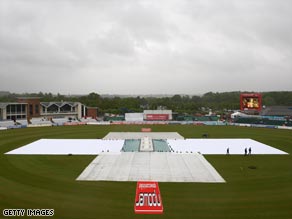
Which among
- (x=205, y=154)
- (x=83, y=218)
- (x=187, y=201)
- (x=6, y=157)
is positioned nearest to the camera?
(x=83, y=218)

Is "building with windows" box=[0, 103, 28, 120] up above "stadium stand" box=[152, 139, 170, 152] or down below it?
above

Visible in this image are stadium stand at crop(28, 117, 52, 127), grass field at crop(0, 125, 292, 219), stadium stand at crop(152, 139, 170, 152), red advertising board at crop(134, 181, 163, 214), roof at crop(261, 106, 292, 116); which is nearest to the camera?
grass field at crop(0, 125, 292, 219)

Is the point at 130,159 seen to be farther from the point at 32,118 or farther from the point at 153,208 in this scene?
the point at 32,118

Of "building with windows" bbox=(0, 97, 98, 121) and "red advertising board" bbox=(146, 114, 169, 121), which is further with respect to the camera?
"red advertising board" bbox=(146, 114, 169, 121)

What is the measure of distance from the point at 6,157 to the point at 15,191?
48.0 ft

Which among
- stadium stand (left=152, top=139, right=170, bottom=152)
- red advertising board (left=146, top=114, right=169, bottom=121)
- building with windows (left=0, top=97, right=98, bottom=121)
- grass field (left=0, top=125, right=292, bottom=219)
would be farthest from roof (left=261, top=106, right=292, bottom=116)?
grass field (left=0, top=125, right=292, bottom=219)

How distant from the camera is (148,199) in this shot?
19734 millimetres

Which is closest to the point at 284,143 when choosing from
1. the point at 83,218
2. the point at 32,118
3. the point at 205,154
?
the point at 205,154

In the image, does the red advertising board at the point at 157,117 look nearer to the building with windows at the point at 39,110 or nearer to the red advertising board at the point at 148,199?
the building with windows at the point at 39,110

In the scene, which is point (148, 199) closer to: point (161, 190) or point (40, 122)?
point (161, 190)

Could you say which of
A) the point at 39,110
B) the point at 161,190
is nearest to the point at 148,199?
the point at 161,190

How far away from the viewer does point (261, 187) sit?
2242 centimetres

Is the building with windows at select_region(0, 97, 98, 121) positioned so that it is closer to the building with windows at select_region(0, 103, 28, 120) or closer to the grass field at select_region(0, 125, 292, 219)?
the building with windows at select_region(0, 103, 28, 120)

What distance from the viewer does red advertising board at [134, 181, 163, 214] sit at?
1784 cm
